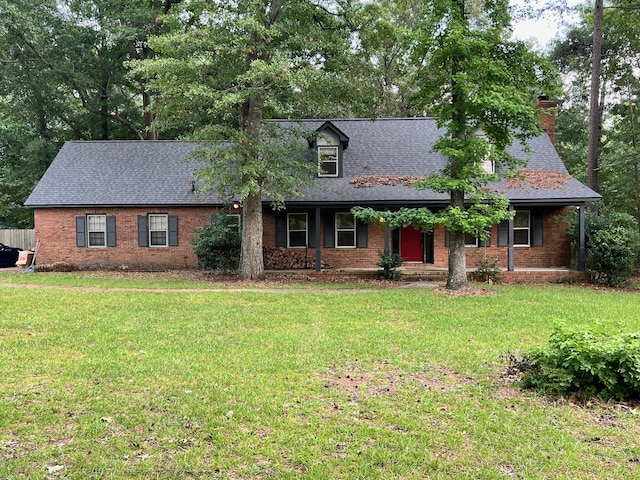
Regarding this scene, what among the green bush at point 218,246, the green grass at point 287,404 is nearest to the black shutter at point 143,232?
the green bush at point 218,246

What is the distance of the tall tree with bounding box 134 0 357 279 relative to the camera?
12172 mm

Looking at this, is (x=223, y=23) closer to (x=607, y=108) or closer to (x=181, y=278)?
(x=181, y=278)

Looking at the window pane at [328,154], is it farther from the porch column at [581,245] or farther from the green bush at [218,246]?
the porch column at [581,245]

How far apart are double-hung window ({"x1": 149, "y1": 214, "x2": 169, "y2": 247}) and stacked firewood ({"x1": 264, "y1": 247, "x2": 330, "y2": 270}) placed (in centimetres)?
409

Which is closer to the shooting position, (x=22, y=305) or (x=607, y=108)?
(x=22, y=305)

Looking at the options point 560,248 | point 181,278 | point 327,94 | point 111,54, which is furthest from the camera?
point 111,54

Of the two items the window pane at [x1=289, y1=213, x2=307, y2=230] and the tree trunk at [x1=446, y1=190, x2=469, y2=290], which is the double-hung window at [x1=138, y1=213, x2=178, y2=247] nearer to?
the window pane at [x1=289, y1=213, x2=307, y2=230]

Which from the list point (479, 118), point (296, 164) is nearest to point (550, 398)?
point (479, 118)

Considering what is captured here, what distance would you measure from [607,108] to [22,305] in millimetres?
28627

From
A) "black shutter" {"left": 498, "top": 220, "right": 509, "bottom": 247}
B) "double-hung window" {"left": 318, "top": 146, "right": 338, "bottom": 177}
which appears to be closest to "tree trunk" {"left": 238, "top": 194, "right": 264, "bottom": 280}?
"double-hung window" {"left": 318, "top": 146, "right": 338, "bottom": 177}

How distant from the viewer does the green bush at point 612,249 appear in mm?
13891

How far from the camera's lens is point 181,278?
14891 mm

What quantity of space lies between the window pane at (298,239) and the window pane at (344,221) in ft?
4.41

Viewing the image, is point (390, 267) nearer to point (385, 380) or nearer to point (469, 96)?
point (469, 96)
